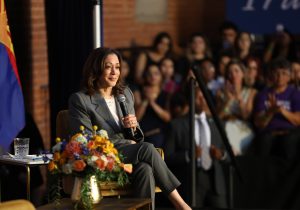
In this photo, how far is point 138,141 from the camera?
8227mm

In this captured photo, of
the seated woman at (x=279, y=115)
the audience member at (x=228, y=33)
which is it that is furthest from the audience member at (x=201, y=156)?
the audience member at (x=228, y=33)

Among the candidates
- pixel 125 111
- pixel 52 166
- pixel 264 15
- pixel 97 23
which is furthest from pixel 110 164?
pixel 264 15

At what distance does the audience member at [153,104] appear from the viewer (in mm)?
11242

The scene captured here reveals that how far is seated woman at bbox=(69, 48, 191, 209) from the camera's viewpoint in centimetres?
802

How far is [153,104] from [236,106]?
0.85 m

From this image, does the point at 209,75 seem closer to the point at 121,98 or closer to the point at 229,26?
the point at 229,26

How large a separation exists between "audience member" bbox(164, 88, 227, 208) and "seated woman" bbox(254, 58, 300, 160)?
1.53 feet

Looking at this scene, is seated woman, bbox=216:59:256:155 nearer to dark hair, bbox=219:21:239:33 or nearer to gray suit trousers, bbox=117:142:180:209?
dark hair, bbox=219:21:239:33

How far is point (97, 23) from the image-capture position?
348 inches

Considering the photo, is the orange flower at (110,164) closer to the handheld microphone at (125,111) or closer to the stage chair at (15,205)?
the handheld microphone at (125,111)

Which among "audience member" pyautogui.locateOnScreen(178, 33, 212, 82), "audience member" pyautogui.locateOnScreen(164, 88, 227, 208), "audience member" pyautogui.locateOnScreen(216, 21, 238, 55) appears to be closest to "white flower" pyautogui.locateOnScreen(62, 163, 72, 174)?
"audience member" pyautogui.locateOnScreen(164, 88, 227, 208)

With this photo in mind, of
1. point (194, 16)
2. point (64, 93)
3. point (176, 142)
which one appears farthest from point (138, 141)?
point (194, 16)

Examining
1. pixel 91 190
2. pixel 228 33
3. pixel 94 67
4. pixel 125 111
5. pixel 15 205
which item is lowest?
pixel 91 190

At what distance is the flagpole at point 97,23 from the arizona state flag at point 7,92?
713mm
